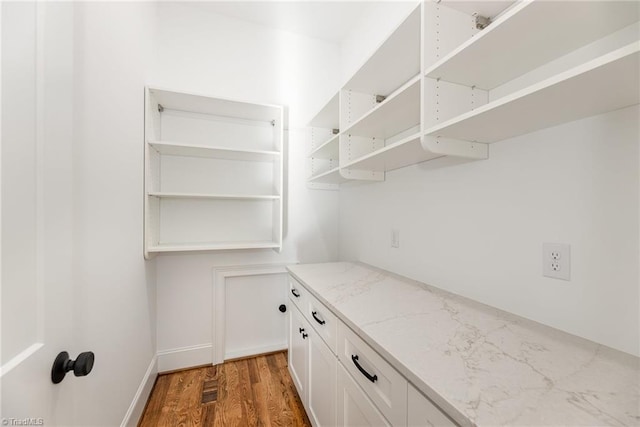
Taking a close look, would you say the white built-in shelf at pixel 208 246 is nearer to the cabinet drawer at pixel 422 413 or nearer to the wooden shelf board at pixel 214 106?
the wooden shelf board at pixel 214 106

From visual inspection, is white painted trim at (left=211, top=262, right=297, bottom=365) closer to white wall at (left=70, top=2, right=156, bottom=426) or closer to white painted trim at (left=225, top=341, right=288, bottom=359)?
white painted trim at (left=225, top=341, right=288, bottom=359)

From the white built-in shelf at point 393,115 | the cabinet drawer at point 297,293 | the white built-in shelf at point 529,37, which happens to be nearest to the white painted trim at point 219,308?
the cabinet drawer at point 297,293

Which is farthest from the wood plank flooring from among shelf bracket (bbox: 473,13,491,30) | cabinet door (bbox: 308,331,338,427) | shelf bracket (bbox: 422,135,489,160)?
shelf bracket (bbox: 473,13,491,30)

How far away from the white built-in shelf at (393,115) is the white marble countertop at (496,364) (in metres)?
0.88

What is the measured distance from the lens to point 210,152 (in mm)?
1903

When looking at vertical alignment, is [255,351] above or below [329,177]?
below

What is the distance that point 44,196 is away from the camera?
0.61m

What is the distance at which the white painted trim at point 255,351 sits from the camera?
6.97ft

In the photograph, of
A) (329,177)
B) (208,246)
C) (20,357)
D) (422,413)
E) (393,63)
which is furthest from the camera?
(329,177)

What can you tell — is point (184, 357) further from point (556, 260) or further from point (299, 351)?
point (556, 260)

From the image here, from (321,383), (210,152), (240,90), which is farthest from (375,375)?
(240,90)

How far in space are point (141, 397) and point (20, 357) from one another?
1420 mm

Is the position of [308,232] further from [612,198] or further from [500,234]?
[612,198]

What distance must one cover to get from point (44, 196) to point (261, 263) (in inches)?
65.2
